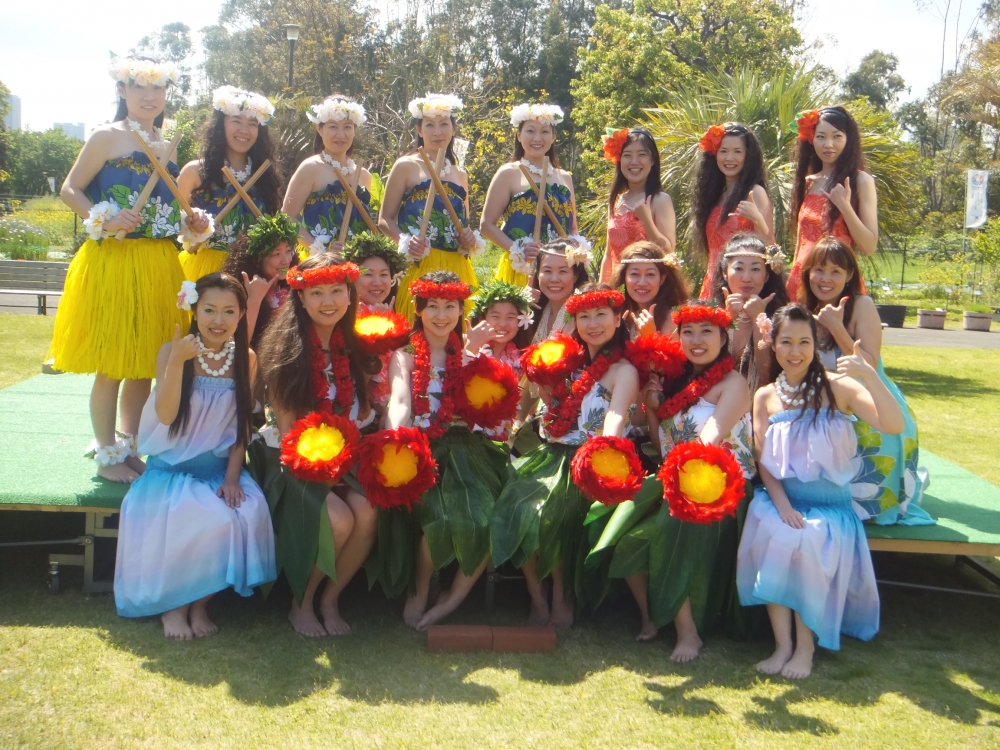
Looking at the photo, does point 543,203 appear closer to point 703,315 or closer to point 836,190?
point 836,190

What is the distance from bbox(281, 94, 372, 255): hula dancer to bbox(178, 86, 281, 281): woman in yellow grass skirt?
21cm

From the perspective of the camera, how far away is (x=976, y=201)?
64.5 feet

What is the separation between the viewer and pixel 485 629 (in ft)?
10.1

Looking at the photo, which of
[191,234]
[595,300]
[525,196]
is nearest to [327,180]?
[191,234]

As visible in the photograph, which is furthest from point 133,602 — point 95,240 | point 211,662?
point 95,240

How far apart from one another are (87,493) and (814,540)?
2.57 metres

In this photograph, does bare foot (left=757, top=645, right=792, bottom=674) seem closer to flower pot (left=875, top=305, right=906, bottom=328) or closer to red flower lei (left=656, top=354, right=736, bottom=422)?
red flower lei (left=656, top=354, right=736, bottom=422)

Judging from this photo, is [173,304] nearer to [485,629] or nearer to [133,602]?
[133,602]

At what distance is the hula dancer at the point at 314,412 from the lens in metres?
3.14

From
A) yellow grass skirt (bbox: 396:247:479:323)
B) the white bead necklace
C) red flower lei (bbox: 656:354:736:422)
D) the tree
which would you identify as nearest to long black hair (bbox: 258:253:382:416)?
the white bead necklace

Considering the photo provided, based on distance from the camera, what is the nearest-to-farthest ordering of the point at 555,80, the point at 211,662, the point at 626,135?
the point at 211,662
the point at 626,135
the point at 555,80

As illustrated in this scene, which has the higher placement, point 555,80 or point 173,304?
point 555,80

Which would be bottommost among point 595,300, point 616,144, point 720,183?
point 595,300

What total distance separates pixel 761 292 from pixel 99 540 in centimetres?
296
